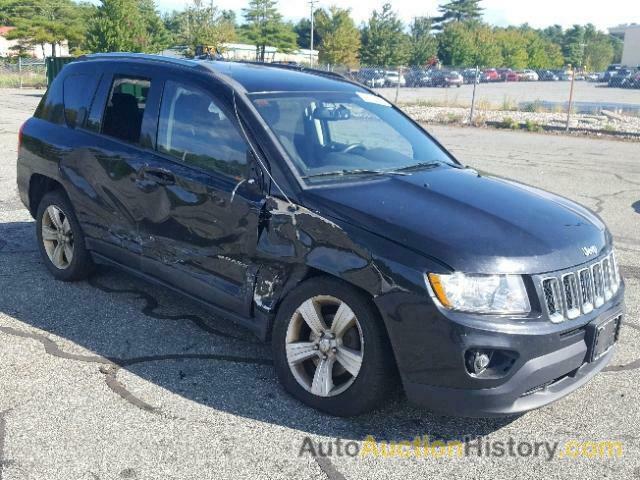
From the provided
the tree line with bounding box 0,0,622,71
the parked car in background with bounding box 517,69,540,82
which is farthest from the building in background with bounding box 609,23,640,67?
the parked car in background with bounding box 517,69,540,82

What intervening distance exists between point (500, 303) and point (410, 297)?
0.40m

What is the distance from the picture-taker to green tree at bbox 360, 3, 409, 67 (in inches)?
2589

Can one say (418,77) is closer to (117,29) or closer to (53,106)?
(117,29)

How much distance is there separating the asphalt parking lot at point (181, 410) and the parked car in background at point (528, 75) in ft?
223

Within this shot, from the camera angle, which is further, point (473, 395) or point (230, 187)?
point (230, 187)

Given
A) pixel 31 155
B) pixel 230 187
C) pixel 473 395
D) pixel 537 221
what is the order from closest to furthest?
pixel 473 395, pixel 537 221, pixel 230 187, pixel 31 155

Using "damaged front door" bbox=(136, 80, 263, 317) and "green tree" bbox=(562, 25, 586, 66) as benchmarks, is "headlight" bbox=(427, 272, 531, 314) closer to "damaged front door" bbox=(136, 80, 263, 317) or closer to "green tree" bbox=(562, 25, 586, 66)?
"damaged front door" bbox=(136, 80, 263, 317)

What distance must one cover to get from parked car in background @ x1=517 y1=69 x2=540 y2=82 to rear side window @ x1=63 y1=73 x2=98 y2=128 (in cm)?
6867

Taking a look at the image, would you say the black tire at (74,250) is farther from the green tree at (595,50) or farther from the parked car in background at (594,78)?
the green tree at (595,50)

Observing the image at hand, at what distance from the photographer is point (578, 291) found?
3.33 meters

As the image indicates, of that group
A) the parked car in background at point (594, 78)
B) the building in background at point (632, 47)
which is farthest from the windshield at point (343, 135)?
the building in background at point (632, 47)

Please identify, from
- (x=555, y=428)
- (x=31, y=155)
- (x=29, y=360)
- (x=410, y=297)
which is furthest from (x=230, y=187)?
(x=31, y=155)

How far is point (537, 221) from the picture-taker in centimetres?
359

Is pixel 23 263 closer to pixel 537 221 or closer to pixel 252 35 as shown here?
pixel 537 221
